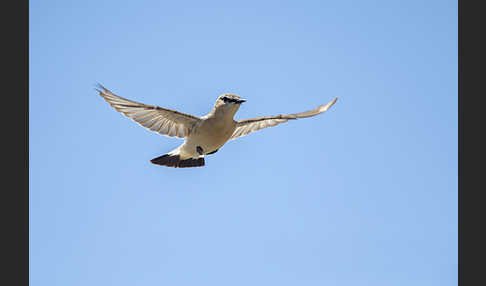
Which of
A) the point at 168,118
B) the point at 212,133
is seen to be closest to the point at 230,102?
the point at 212,133

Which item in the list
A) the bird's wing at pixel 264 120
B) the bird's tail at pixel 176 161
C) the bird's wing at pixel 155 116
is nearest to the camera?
the bird's wing at pixel 155 116

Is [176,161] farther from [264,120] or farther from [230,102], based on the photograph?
[230,102]

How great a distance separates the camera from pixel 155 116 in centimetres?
1315

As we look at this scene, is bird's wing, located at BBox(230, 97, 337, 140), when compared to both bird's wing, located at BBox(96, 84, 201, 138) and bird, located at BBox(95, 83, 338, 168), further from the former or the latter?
bird's wing, located at BBox(96, 84, 201, 138)

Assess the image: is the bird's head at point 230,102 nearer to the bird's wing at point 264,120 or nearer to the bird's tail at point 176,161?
the bird's wing at point 264,120

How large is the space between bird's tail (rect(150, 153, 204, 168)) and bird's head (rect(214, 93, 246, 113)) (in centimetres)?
198

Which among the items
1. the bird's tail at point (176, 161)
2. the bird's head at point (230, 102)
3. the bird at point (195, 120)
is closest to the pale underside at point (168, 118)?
the bird at point (195, 120)

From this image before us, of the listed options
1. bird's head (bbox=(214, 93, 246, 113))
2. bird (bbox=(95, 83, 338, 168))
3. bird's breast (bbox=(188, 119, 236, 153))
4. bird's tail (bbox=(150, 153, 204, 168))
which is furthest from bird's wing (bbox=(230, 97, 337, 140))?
bird's tail (bbox=(150, 153, 204, 168))

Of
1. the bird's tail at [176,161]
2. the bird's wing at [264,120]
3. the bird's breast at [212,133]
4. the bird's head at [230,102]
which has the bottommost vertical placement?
the bird's tail at [176,161]

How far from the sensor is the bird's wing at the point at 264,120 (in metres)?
13.1

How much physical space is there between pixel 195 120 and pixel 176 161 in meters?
1.59

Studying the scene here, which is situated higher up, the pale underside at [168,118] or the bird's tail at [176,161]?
the pale underside at [168,118]

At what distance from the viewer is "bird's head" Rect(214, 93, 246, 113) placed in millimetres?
12531

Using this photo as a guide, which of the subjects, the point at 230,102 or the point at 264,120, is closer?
the point at 230,102
